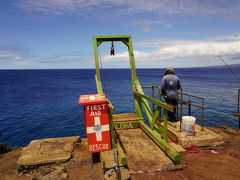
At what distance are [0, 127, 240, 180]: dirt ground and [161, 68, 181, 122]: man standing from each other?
2.52 metres

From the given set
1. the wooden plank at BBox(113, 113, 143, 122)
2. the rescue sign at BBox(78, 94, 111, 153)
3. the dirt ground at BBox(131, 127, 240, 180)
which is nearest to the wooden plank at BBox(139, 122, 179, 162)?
the dirt ground at BBox(131, 127, 240, 180)

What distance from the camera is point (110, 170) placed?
3.97 metres

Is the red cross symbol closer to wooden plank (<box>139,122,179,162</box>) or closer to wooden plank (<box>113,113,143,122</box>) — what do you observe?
wooden plank (<box>139,122,179,162</box>)

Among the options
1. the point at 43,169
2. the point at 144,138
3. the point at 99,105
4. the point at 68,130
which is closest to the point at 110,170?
the point at 99,105

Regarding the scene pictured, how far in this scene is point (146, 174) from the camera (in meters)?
4.16

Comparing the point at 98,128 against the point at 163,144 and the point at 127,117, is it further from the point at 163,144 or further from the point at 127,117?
the point at 127,117

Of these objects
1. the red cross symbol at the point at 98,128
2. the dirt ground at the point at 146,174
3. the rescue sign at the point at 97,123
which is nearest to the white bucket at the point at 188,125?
the dirt ground at the point at 146,174

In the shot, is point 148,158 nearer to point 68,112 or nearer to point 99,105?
point 99,105

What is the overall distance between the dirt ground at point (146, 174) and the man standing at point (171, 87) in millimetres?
2516

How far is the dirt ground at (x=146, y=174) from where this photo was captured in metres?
4.18

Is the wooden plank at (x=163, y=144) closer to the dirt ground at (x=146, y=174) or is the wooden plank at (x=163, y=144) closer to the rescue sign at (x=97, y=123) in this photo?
the dirt ground at (x=146, y=174)

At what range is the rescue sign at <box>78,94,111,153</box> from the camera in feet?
13.4

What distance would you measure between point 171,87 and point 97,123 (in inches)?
181

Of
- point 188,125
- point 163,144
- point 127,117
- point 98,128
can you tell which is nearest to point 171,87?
point 188,125
